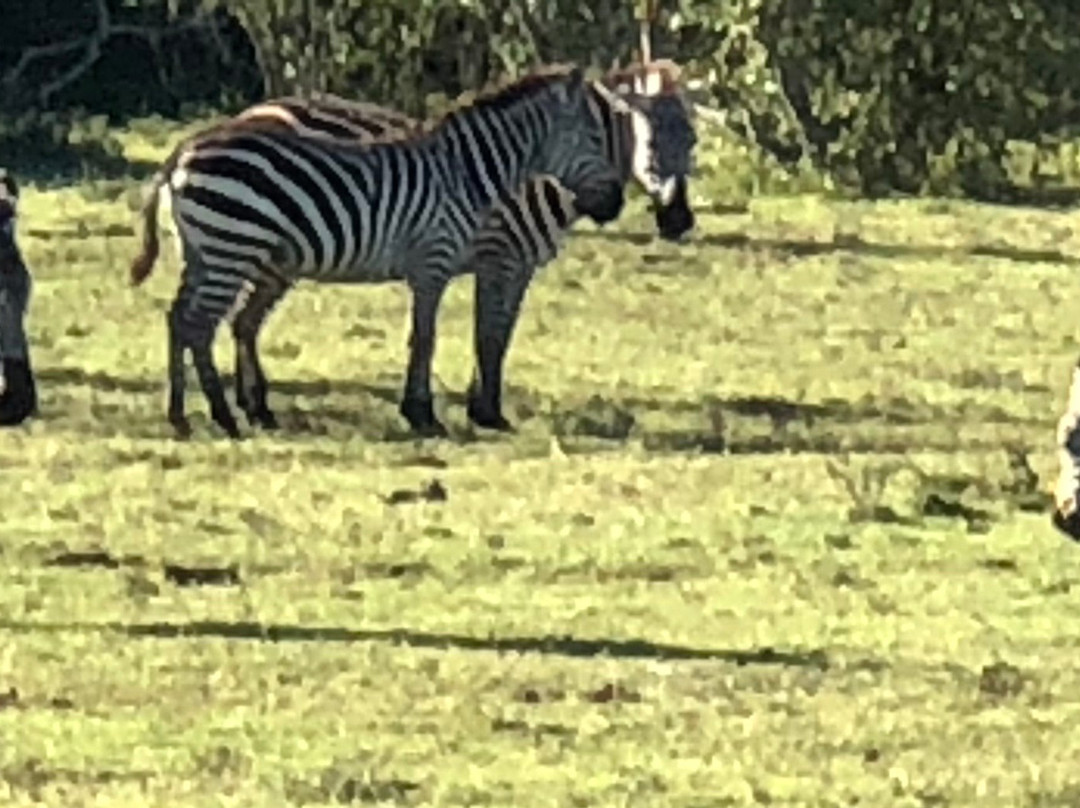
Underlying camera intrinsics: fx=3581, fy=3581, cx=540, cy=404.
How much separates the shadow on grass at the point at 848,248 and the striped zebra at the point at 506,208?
15.8ft

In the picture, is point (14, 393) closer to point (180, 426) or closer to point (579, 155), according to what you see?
point (180, 426)

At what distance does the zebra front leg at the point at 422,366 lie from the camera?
11562 millimetres

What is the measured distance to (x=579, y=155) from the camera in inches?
474

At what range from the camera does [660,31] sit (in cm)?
2211

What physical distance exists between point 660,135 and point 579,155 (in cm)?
51

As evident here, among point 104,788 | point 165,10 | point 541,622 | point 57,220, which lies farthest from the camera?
point 165,10

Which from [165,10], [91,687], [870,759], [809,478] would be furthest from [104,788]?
[165,10]

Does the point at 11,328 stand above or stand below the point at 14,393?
above

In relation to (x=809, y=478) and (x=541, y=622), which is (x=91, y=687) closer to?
(x=541, y=622)

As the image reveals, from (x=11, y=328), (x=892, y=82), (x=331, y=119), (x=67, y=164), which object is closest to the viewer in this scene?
(x=11, y=328)

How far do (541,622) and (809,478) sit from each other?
2420 millimetres

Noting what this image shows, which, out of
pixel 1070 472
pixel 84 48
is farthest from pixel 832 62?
pixel 1070 472

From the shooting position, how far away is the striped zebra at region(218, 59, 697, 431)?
38.5ft

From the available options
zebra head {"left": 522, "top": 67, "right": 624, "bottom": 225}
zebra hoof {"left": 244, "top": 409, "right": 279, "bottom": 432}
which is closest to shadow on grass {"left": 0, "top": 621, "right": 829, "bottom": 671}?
zebra hoof {"left": 244, "top": 409, "right": 279, "bottom": 432}
